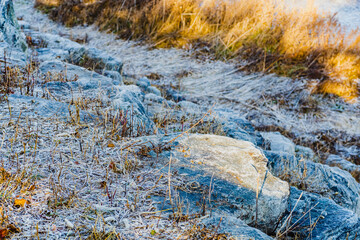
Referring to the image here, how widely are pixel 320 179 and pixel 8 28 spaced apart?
5.40 m

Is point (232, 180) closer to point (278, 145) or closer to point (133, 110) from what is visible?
point (133, 110)

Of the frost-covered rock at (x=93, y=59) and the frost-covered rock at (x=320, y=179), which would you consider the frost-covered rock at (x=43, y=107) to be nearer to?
the frost-covered rock at (x=320, y=179)

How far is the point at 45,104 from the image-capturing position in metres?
2.87

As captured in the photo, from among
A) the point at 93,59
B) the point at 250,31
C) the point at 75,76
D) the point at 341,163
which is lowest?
the point at 341,163

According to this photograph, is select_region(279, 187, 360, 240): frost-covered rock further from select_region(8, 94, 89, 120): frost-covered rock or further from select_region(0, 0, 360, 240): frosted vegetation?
select_region(8, 94, 89, 120): frost-covered rock

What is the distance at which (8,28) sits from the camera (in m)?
4.88

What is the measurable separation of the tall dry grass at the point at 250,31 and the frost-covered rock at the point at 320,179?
13.3 ft

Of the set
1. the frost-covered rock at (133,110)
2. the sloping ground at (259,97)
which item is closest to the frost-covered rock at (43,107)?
the frost-covered rock at (133,110)

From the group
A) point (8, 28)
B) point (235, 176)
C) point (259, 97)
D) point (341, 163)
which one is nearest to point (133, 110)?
point (235, 176)

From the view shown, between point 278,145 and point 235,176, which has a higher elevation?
point 235,176

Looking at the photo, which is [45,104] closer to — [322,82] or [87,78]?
[87,78]

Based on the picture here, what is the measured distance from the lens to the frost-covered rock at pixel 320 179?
3141mm

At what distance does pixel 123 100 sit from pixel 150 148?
1061mm

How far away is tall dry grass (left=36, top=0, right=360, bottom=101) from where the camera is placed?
23.6 ft
